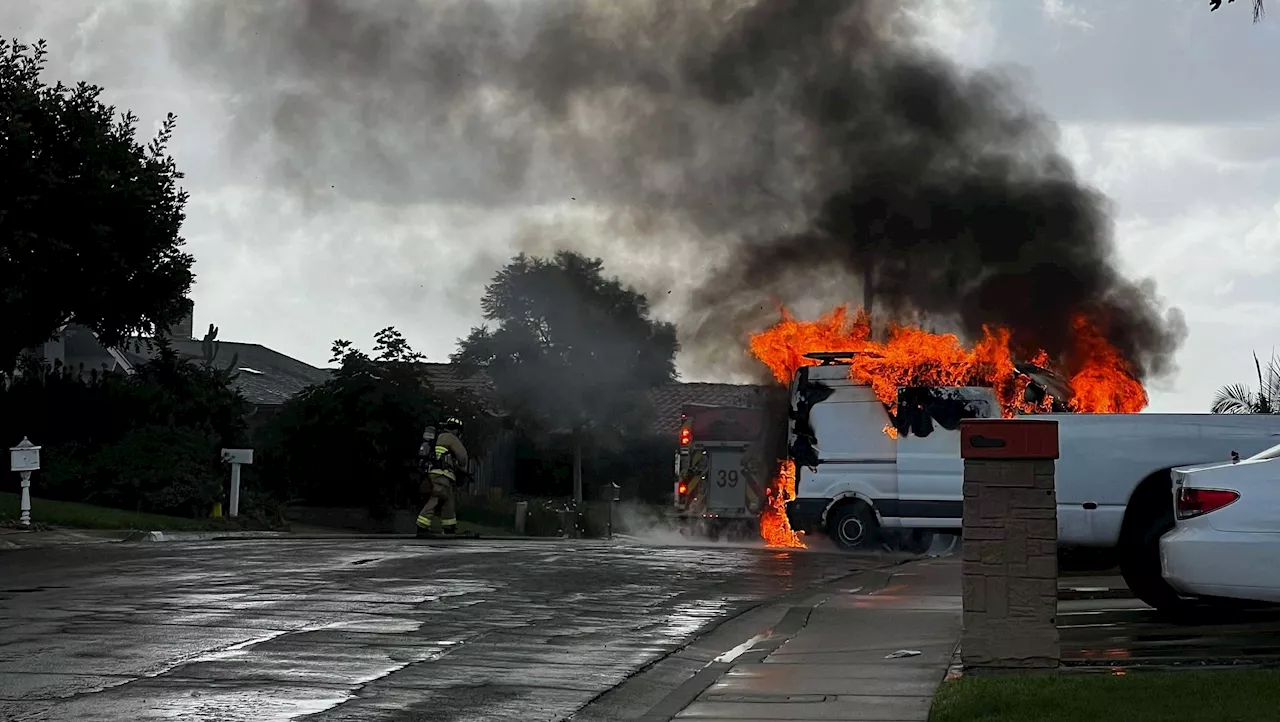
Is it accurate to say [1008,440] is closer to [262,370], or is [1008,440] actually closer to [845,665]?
[845,665]

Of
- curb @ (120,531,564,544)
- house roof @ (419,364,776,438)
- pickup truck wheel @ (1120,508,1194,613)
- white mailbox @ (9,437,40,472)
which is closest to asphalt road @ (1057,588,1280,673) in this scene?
pickup truck wheel @ (1120,508,1194,613)

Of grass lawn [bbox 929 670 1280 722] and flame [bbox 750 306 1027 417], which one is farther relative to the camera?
flame [bbox 750 306 1027 417]

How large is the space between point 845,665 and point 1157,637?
7.70ft

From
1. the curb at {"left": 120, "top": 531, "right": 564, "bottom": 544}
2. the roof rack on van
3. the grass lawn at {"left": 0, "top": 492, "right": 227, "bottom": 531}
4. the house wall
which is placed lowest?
the curb at {"left": 120, "top": 531, "right": 564, "bottom": 544}

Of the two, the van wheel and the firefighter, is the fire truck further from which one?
the firefighter

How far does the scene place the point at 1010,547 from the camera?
9.32 metres

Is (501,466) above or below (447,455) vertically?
above

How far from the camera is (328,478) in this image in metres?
29.7

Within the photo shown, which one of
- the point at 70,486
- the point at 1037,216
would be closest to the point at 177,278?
the point at 70,486

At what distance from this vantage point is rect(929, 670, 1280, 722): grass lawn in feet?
24.8

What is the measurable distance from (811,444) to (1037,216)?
590cm

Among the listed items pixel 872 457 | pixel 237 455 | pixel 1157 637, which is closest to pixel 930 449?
pixel 872 457

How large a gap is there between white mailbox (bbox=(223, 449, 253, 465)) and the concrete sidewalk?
13.9m

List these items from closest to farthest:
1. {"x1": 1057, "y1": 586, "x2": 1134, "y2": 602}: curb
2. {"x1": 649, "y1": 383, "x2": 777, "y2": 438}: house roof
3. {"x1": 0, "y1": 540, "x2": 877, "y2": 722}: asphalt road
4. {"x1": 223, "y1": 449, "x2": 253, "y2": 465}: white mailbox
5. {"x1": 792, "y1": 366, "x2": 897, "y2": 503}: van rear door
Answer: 1. {"x1": 0, "y1": 540, "x2": 877, "y2": 722}: asphalt road
2. {"x1": 1057, "y1": 586, "x2": 1134, "y2": 602}: curb
3. {"x1": 792, "y1": 366, "x2": 897, "y2": 503}: van rear door
4. {"x1": 223, "y1": 449, "x2": 253, "y2": 465}: white mailbox
5. {"x1": 649, "y1": 383, "x2": 777, "y2": 438}: house roof
